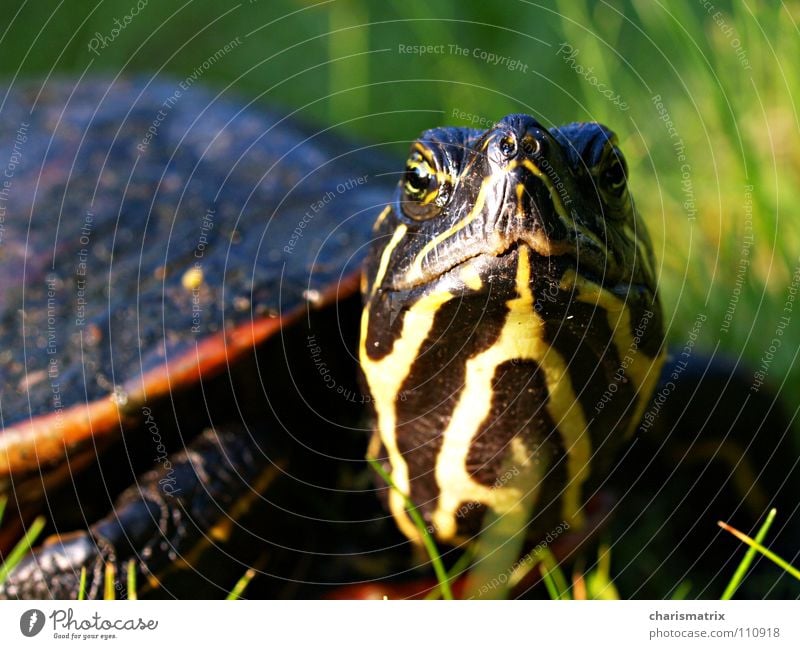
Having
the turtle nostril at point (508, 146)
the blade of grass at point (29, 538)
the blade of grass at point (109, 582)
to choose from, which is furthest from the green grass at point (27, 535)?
the turtle nostril at point (508, 146)

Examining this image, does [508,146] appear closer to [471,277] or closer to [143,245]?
[471,277]

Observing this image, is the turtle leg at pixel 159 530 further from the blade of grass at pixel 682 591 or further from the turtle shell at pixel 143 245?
the blade of grass at pixel 682 591

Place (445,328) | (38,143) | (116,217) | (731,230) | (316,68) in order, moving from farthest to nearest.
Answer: (316,68)
(731,230)
(38,143)
(116,217)
(445,328)

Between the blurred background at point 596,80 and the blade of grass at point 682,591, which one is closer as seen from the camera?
the blade of grass at point 682,591

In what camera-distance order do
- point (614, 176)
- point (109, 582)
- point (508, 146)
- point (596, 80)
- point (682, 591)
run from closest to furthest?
point (508, 146), point (614, 176), point (109, 582), point (682, 591), point (596, 80)

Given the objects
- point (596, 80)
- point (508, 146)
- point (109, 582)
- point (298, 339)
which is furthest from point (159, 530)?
point (596, 80)
